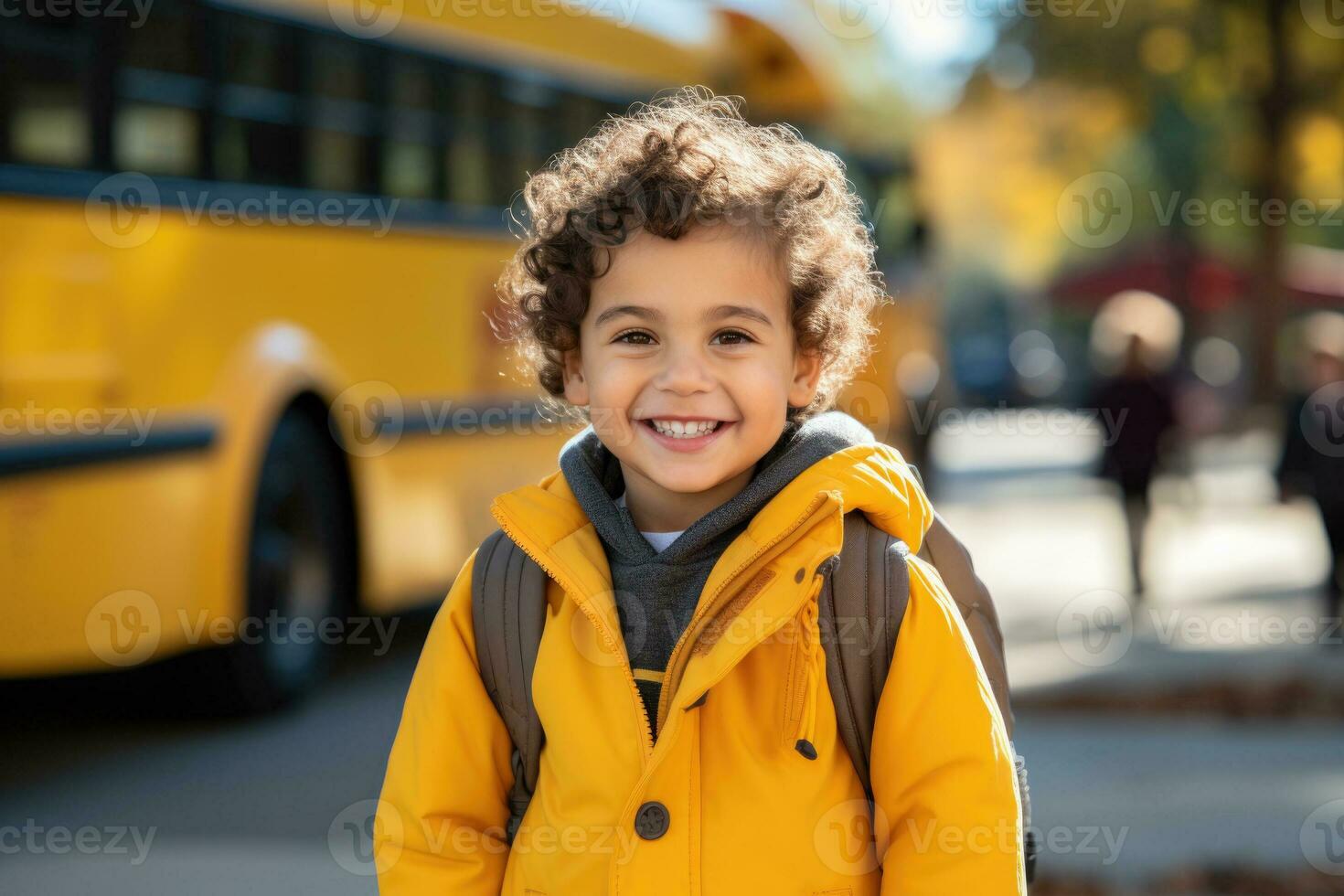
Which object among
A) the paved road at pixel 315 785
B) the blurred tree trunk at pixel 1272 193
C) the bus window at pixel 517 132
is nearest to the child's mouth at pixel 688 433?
the paved road at pixel 315 785

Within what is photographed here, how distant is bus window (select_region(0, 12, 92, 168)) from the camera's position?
228 inches

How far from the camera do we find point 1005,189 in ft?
109

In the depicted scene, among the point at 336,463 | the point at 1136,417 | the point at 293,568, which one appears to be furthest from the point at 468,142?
the point at 1136,417

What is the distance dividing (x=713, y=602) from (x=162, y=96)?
Answer: 506 cm

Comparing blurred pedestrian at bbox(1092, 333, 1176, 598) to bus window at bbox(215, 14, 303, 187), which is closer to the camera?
bus window at bbox(215, 14, 303, 187)


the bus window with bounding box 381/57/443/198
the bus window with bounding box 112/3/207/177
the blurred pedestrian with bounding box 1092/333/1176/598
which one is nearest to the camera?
the bus window with bounding box 112/3/207/177

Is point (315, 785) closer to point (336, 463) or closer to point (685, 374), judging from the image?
point (336, 463)

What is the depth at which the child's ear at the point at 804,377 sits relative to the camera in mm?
2646

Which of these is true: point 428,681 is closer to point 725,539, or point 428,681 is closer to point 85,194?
point 725,539

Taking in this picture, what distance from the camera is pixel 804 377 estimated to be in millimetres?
2668

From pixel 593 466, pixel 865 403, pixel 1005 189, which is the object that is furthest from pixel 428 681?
pixel 1005 189

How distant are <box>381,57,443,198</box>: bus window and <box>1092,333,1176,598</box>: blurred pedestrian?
13.5 feet

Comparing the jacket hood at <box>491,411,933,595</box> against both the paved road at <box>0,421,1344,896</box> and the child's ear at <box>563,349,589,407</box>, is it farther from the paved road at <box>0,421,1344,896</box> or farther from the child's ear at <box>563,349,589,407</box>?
the paved road at <box>0,421,1344,896</box>

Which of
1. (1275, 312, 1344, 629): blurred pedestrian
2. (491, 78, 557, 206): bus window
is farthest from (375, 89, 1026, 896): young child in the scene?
(1275, 312, 1344, 629): blurred pedestrian
